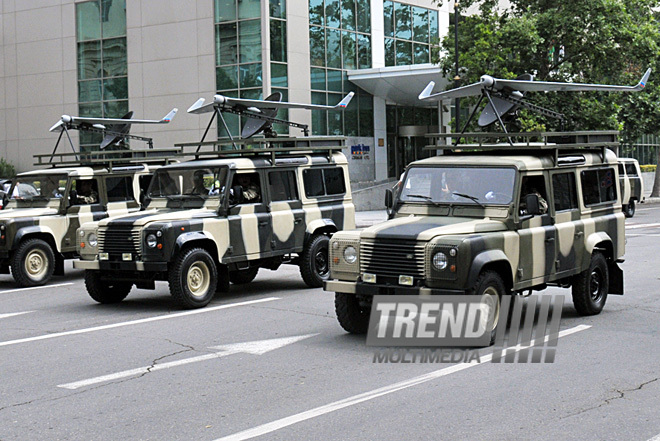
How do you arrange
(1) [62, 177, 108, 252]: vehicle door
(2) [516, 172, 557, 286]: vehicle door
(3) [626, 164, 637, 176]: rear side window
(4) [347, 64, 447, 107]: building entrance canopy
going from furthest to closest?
(4) [347, 64, 447, 107]: building entrance canopy → (3) [626, 164, 637, 176]: rear side window → (1) [62, 177, 108, 252]: vehicle door → (2) [516, 172, 557, 286]: vehicle door

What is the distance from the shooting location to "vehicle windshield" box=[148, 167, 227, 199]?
41.9 ft

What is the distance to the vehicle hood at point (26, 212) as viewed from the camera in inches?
592

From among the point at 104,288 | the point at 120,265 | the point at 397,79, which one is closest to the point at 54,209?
the point at 104,288

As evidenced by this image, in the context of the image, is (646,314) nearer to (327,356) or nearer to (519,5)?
(327,356)

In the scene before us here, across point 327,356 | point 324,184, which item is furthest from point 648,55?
point 327,356

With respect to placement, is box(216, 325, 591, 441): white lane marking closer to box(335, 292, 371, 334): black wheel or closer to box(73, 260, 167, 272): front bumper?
box(335, 292, 371, 334): black wheel

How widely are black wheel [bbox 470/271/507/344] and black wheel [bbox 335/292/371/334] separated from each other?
1550mm

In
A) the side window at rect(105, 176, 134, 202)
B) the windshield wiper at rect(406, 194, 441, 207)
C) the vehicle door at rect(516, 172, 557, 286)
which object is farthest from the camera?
the side window at rect(105, 176, 134, 202)

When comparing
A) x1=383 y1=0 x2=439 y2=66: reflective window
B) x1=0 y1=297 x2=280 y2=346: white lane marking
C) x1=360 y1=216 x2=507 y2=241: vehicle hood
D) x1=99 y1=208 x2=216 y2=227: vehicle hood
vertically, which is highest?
x1=383 y1=0 x2=439 y2=66: reflective window

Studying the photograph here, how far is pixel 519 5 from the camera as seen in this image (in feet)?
108

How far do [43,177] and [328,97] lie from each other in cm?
2422

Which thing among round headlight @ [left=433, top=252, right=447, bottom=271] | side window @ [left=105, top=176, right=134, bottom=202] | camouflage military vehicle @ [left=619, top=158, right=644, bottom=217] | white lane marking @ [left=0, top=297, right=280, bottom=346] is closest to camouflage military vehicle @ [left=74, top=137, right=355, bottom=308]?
white lane marking @ [left=0, top=297, right=280, bottom=346]

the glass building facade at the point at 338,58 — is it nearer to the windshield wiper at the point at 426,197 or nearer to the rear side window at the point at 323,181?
the rear side window at the point at 323,181

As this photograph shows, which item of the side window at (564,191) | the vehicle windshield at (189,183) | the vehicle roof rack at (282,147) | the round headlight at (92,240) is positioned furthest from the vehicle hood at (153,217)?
the side window at (564,191)
